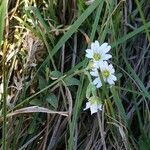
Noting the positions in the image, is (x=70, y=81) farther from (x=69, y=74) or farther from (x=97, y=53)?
(x=97, y=53)

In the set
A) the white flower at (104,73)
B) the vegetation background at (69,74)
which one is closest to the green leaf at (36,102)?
the vegetation background at (69,74)

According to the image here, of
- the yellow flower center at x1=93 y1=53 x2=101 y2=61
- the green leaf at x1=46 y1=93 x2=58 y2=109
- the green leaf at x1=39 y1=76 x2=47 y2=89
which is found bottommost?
the green leaf at x1=46 y1=93 x2=58 y2=109

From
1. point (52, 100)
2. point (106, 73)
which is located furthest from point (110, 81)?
point (52, 100)

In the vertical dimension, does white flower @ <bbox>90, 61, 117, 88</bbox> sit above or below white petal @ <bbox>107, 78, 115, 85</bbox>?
above

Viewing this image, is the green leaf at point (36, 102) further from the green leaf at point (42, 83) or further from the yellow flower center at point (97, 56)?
the yellow flower center at point (97, 56)

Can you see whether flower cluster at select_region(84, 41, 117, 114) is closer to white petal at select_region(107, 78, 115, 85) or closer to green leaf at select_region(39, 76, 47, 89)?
white petal at select_region(107, 78, 115, 85)

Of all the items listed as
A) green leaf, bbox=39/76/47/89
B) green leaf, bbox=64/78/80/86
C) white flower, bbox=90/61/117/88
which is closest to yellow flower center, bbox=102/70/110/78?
white flower, bbox=90/61/117/88

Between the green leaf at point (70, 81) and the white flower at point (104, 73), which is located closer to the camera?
the white flower at point (104, 73)

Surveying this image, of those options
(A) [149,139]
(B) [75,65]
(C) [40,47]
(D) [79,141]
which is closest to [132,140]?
(A) [149,139]
